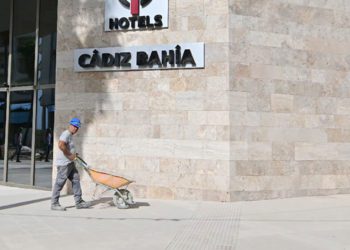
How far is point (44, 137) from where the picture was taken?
1192 cm

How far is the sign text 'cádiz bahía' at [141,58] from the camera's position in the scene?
33.0 feet

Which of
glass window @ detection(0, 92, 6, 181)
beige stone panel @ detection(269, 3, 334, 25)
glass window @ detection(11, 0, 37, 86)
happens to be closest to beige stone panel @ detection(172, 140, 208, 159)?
beige stone panel @ detection(269, 3, 334, 25)

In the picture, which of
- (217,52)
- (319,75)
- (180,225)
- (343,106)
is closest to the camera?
(180,225)

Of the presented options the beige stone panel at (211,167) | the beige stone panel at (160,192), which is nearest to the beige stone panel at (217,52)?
the beige stone panel at (211,167)

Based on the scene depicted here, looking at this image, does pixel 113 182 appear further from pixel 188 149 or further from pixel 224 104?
pixel 224 104

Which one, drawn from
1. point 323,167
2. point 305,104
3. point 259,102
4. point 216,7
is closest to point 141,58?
point 216,7

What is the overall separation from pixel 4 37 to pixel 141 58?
5.22 m

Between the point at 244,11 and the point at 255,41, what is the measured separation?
0.67m

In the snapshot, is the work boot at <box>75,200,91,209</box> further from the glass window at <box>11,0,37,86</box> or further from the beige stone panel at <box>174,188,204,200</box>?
the glass window at <box>11,0,37,86</box>

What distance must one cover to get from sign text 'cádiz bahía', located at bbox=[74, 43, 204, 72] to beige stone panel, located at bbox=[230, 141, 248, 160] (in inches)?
69.8

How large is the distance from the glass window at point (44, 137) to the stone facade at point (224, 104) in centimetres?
82

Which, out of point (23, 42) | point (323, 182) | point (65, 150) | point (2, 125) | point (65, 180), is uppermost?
point (23, 42)

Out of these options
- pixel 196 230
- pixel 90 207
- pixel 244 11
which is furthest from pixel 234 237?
pixel 244 11

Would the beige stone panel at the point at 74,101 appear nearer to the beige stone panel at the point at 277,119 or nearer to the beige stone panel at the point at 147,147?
the beige stone panel at the point at 147,147
